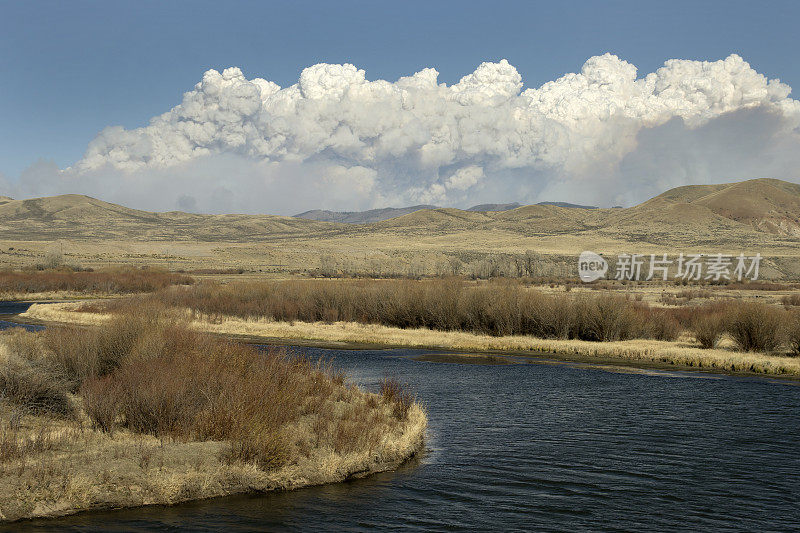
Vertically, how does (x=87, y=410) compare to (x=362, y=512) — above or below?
above

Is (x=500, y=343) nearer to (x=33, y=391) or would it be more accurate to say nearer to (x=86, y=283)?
(x=33, y=391)

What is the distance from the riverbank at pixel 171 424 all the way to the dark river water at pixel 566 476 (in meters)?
0.46

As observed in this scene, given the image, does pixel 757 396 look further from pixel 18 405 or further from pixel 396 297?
pixel 396 297

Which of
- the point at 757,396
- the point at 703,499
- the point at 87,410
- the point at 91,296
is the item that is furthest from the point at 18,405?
the point at 91,296

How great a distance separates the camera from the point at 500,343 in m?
42.2

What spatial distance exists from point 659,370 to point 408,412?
18920mm

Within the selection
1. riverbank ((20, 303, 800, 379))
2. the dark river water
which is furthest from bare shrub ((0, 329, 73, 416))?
riverbank ((20, 303, 800, 379))

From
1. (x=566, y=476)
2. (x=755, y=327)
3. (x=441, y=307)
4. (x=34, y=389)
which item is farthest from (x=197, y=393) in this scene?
(x=441, y=307)

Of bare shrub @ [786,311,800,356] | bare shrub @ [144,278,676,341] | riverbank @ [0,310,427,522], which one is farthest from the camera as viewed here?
bare shrub @ [144,278,676,341]

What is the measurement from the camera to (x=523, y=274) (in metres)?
111

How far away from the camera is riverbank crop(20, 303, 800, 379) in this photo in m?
34.0

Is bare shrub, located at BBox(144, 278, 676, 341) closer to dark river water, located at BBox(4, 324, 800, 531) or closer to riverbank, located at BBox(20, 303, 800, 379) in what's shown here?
riverbank, located at BBox(20, 303, 800, 379)

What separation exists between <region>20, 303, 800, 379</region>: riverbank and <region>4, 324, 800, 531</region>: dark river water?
7.77 m

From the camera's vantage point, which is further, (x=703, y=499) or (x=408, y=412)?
(x=408, y=412)
